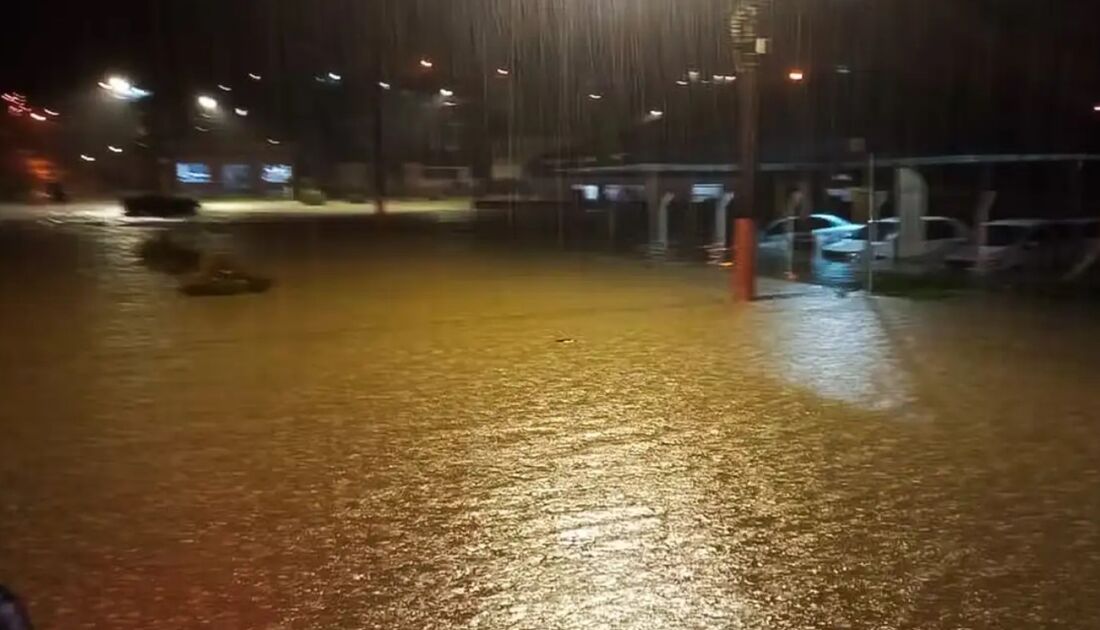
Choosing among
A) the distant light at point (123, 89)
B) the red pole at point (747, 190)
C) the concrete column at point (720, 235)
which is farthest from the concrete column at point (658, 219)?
the distant light at point (123, 89)

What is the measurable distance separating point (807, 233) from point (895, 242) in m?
4.80

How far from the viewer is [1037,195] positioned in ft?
108

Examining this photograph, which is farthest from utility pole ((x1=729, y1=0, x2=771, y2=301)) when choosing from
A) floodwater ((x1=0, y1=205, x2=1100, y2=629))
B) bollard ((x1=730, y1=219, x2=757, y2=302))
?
floodwater ((x1=0, y1=205, x2=1100, y2=629))

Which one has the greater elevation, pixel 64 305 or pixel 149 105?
pixel 149 105

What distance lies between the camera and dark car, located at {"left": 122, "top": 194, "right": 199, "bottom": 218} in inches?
2053

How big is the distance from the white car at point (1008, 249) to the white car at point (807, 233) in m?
4.10

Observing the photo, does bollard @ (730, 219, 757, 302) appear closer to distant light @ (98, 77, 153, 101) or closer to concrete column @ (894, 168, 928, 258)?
concrete column @ (894, 168, 928, 258)

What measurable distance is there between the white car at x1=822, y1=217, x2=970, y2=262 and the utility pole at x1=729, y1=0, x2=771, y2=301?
556 centimetres

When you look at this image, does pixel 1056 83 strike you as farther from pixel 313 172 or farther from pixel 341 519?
pixel 313 172

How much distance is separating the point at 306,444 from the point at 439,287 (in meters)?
12.4

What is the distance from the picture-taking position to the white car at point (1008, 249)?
2305 centimetres

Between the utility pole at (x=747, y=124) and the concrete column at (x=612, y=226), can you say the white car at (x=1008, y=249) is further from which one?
the concrete column at (x=612, y=226)

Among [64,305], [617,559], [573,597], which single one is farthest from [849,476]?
[64,305]

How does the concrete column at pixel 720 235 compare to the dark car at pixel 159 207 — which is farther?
the dark car at pixel 159 207
